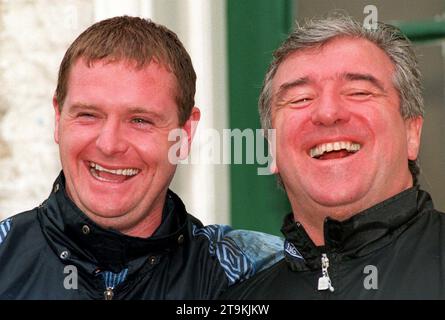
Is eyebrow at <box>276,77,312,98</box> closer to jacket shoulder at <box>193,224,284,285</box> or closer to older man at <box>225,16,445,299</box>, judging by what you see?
older man at <box>225,16,445,299</box>

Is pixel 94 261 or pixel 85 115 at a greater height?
pixel 85 115

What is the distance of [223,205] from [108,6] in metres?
0.82

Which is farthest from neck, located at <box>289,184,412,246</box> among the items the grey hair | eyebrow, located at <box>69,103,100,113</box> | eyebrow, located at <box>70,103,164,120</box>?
eyebrow, located at <box>69,103,100,113</box>

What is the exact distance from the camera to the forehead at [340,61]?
2.61 metres

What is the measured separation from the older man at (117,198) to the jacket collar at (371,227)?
349mm

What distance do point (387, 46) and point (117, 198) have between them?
2.88ft

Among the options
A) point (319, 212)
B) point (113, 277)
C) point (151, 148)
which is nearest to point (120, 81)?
point (151, 148)

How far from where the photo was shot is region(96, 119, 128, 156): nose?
258 cm

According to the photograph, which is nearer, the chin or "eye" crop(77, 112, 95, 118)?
the chin

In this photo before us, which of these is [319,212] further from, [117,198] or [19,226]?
[19,226]

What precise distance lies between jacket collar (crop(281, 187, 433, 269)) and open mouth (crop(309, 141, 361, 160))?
0.18m

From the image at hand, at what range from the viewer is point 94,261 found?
8.40 ft

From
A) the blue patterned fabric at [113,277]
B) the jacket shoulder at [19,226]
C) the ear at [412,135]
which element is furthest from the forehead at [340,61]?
the jacket shoulder at [19,226]

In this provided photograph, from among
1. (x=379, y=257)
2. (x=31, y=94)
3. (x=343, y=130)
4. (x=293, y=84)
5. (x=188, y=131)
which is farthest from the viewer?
(x=31, y=94)
